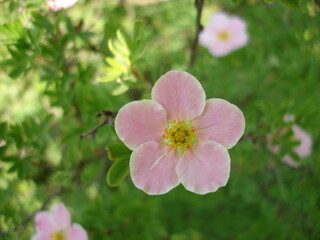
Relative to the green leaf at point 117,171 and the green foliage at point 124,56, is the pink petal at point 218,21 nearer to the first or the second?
the green foliage at point 124,56

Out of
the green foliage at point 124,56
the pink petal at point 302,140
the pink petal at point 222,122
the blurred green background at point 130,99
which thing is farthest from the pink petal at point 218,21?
the pink petal at point 222,122

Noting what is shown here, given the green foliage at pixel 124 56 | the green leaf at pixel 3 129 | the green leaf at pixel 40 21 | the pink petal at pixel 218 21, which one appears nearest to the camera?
the green leaf at pixel 40 21

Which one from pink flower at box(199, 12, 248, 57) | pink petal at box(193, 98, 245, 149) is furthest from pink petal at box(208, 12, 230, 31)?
pink petal at box(193, 98, 245, 149)

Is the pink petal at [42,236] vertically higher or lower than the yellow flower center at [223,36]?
higher

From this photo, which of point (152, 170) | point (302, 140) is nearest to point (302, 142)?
point (302, 140)

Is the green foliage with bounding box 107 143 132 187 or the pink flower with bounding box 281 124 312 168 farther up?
the green foliage with bounding box 107 143 132 187

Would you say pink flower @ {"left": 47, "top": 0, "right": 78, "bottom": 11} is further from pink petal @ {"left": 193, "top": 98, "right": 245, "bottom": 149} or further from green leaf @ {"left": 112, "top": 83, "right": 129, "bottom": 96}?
pink petal @ {"left": 193, "top": 98, "right": 245, "bottom": 149}

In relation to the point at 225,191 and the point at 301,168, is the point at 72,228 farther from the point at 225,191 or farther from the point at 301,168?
the point at 225,191
